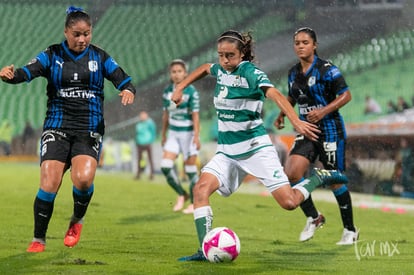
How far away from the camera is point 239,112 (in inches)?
302

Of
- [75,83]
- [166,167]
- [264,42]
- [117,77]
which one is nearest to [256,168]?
[117,77]

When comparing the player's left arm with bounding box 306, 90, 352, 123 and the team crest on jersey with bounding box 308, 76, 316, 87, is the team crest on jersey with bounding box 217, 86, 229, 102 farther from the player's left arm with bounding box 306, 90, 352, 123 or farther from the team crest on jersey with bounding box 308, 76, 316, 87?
the team crest on jersey with bounding box 308, 76, 316, 87

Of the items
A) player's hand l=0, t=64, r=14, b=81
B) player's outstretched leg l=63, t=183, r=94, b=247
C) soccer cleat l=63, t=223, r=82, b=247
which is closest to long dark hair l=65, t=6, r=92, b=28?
player's hand l=0, t=64, r=14, b=81

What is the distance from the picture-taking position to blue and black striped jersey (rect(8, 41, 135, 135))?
7.76m

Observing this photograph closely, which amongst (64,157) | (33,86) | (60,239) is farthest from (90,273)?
Result: (33,86)

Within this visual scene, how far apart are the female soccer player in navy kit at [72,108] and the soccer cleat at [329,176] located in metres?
2.08

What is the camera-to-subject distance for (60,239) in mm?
9242

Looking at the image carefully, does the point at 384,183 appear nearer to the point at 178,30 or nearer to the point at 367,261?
the point at 178,30

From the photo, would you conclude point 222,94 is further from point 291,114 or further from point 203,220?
point 203,220

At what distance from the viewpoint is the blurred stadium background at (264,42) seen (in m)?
17.0

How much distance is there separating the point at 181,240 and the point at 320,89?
7.47ft

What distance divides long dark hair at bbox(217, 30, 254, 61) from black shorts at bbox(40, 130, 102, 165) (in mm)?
1545

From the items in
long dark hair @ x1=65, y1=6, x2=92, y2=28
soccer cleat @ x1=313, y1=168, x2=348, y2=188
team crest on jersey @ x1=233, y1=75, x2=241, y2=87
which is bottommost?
soccer cleat @ x1=313, y1=168, x2=348, y2=188

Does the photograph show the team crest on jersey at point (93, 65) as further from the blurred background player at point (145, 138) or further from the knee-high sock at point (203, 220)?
the blurred background player at point (145, 138)
